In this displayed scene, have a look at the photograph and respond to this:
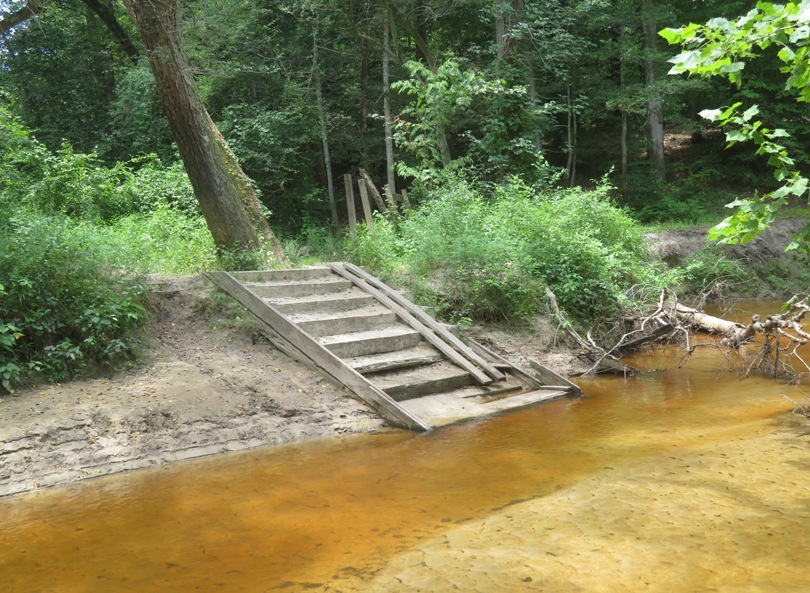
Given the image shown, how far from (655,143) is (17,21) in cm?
1827

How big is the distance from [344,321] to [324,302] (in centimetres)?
55

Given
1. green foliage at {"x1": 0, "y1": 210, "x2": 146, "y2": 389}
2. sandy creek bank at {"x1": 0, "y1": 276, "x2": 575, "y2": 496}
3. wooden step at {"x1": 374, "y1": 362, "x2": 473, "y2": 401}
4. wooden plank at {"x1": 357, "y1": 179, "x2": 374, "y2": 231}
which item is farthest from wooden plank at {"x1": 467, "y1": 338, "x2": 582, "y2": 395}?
wooden plank at {"x1": 357, "y1": 179, "x2": 374, "y2": 231}

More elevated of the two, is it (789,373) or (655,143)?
(655,143)

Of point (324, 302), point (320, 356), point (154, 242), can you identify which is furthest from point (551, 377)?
point (154, 242)

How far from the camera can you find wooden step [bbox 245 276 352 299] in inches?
332

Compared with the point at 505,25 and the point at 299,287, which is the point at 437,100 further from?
the point at 299,287

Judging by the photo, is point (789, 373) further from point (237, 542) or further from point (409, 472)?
point (237, 542)

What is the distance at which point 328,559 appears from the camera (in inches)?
147

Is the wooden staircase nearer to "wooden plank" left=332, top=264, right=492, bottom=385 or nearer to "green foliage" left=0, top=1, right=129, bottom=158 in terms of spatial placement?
"wooden plank" left=332, top=264, right=492, bottom=385

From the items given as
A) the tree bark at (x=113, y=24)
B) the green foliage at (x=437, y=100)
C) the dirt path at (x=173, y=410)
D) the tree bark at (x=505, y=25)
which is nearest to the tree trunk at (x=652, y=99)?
the tree bark at (x=505, y=25)

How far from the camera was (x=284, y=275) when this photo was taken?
9023 millimetres

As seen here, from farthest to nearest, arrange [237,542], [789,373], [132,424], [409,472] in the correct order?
[789,373] < [132,424] < [409,472] < [237,542]

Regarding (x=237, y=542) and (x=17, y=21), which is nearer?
(x=237, y=542)

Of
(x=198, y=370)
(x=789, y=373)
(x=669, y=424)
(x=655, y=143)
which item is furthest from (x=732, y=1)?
(x=198, y=370)
